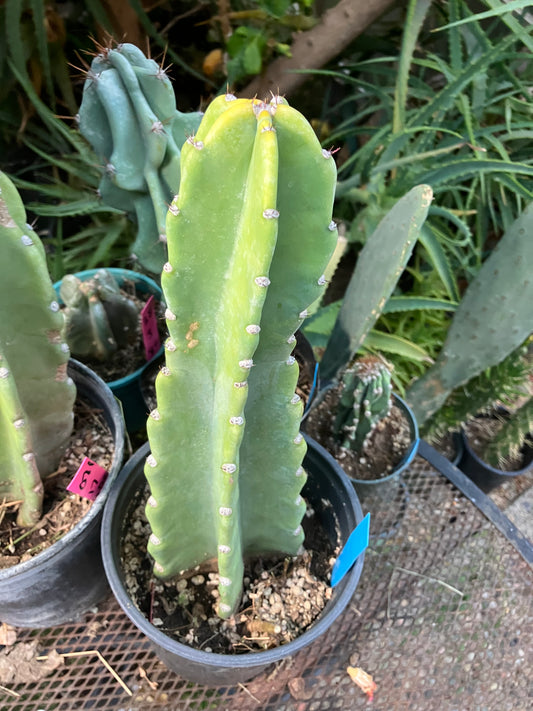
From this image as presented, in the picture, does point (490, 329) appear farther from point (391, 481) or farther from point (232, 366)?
point (232, 366)

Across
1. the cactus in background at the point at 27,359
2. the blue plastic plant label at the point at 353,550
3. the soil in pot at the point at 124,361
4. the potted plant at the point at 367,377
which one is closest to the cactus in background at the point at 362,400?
the potted plant at the point at 367,377

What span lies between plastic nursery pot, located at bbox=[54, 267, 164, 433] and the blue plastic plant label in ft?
1.76

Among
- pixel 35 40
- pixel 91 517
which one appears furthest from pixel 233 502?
pixel 35 40

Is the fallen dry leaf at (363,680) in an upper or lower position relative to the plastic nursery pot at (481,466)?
upper

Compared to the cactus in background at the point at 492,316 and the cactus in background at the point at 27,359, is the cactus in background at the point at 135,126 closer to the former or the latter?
the cactus in background at the point at 27,359

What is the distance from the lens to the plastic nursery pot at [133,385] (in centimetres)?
103

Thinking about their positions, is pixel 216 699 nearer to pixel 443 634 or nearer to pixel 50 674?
pixel 50 674

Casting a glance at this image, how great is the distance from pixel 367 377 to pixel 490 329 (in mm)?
306

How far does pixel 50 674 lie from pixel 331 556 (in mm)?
497

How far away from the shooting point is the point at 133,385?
1.06 metres

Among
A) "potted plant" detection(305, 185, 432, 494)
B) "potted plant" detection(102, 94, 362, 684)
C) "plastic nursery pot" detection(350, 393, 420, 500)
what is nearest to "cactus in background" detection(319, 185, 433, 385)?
"potted plant" detection(305, 185, 432, 494)

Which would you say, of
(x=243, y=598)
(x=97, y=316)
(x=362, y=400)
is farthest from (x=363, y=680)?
(x=97, y=316)

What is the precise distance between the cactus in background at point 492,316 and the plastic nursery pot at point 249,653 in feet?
1.56

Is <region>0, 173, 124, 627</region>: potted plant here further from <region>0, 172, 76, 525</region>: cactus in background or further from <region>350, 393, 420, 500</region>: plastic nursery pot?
<region>350, 393, 420, 500</region>: plastic nursery pot
